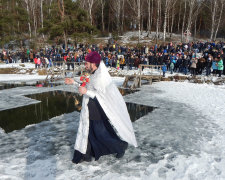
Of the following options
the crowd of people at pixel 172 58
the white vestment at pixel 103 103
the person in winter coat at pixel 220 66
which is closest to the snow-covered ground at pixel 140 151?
the white vestment at pixel 103 103

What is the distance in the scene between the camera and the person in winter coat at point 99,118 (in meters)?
3.13

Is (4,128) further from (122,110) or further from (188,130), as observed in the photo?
(188,130)

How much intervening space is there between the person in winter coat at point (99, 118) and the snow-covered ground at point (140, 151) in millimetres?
352

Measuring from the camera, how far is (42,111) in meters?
6.97

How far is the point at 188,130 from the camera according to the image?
5.20 metres

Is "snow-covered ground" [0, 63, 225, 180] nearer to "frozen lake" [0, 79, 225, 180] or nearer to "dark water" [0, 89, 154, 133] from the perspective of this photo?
"frozen lake" [0, 79, 225, 180]

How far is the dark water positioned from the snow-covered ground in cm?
45

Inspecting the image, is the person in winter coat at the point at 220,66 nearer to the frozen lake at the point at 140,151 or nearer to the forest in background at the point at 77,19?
the frozen lake at the point at 140,151

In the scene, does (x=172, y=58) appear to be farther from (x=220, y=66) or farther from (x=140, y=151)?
(x=140, y=151)

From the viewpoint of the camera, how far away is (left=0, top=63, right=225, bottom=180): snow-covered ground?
10.5ft

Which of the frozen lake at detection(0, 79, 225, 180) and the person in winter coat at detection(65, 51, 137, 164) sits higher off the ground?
the person in winter coat at detection(65, 51, 137, 164)

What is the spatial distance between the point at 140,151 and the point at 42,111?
4.41 m

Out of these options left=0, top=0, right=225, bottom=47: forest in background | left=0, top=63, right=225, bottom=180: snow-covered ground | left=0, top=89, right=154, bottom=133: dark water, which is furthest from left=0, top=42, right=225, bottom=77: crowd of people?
left=0, top=63, right=225, bottom=180: snow-covered ground

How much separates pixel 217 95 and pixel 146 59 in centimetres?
964
